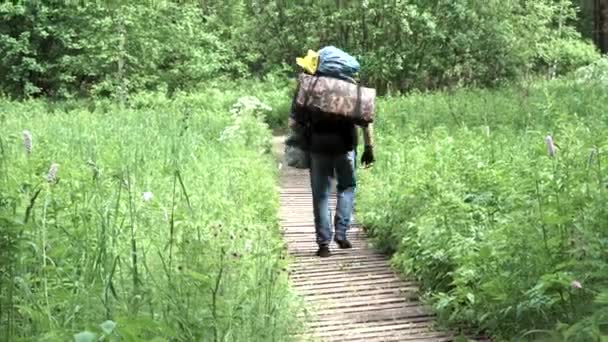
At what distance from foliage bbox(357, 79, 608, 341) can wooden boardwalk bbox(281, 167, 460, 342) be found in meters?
0.19

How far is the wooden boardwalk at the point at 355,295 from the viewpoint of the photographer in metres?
5.43

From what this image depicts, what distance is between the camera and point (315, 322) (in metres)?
5.57

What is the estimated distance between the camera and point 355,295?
6.39m

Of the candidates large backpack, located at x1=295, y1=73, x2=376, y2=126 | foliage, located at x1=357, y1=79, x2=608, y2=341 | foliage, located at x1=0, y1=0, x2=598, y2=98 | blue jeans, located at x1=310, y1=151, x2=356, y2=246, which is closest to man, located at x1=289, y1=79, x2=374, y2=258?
blue jeans, located at x1=310, y1=151, x2=356, y2=246

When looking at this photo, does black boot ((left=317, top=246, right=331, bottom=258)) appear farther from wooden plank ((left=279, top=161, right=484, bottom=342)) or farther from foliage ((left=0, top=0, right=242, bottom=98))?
foliage ((left=0, top=0, right=242, bottom=98))

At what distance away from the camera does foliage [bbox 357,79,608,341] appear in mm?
4195

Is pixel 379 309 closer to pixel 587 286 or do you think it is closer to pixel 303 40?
pixel 587 286

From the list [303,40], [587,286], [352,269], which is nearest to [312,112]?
[352,269]

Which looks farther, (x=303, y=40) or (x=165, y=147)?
(x=303, y=40)

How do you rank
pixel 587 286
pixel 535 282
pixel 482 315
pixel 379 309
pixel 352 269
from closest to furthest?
pixel 587 286 → pixel 535 282 → pixel 482 315 → pixel 379 309 → pixel 352 269

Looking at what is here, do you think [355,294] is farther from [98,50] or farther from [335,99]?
[98,50]

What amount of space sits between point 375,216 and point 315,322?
303cm

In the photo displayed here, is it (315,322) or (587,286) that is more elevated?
(587,286)

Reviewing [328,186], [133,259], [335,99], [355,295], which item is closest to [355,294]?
[355,295]
